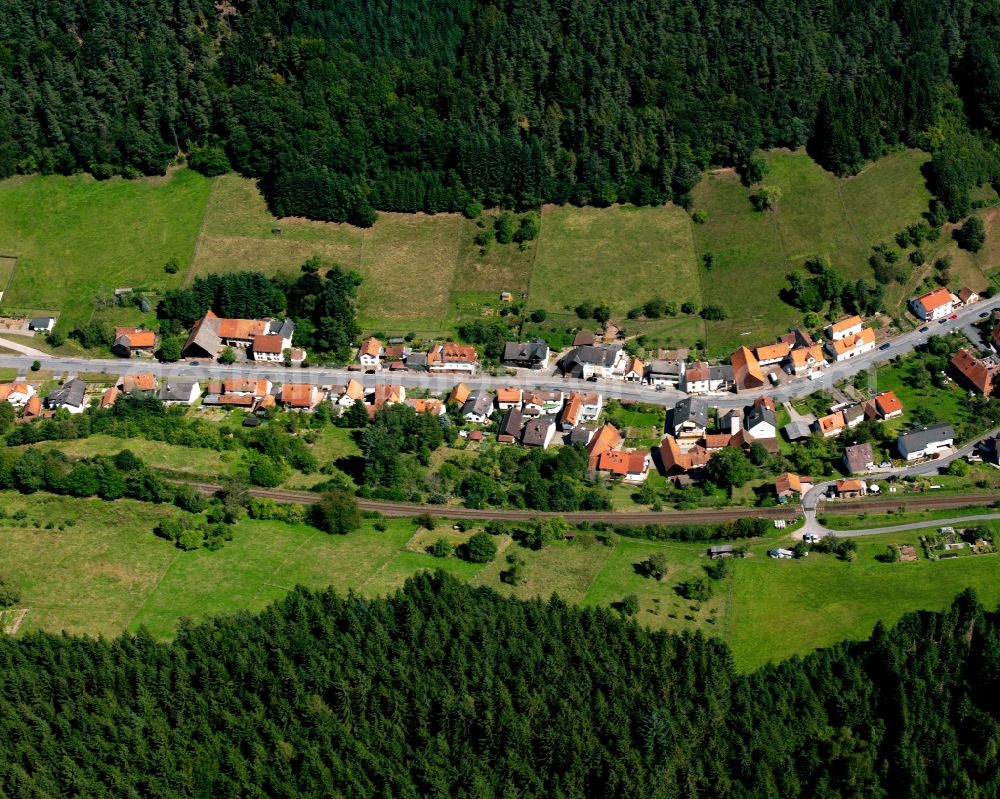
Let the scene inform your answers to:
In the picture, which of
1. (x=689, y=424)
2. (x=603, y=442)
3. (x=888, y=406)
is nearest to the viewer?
(x=603, y=442)

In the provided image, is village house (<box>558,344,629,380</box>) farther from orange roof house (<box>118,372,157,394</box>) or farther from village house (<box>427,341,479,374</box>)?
orange roof house (<box>118,372,157,394</box>)

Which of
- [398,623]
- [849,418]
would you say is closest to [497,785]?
[398,623]

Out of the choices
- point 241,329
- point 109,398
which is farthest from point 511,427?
point 109,398

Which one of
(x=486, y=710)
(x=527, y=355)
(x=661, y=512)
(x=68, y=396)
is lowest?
(x=486, y=710)

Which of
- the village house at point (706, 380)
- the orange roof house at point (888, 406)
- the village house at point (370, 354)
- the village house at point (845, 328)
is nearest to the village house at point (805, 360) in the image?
the village house at point (845, 328)

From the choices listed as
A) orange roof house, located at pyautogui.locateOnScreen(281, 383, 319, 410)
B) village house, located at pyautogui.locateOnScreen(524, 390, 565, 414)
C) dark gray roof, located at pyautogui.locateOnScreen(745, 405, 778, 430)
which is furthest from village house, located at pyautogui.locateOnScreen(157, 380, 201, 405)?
dark gray roof, located at pyautogui.locateOnScreen(745, 405, 778, 430)

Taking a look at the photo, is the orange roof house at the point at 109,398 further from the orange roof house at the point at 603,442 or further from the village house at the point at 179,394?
the orange roof house at the point at 603,442

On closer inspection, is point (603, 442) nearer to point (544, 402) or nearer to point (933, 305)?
point (544, 402)
